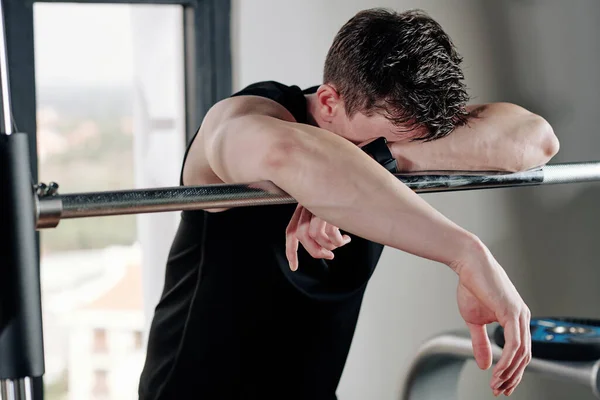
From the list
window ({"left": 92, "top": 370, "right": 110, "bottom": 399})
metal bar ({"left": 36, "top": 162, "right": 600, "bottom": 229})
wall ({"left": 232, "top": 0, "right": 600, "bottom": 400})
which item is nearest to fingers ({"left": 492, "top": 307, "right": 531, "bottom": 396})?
metal bar ({"left": 36, "top": 162, "right": 600, "bottom": 229})

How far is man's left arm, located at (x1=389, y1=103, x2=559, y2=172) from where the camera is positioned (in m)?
1.25

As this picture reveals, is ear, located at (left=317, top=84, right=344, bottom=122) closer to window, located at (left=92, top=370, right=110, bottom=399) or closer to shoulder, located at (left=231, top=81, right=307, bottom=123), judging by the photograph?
shoulder, located at (left=231, top=81, right=307, bottom=123)

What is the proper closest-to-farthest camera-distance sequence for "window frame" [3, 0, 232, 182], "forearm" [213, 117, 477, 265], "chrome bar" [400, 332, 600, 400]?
"forearm" [213, 117, 477, 265] → "chrome bar" [400, 332, 600, 400] → "window frame" [3, 0, 232, 182]

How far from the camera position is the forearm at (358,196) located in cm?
84

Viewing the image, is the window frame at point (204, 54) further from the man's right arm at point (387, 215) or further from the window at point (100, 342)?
the man's right arm at point (387, 215)

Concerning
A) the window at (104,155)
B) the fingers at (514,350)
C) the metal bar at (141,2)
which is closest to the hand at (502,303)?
the fingers at (514,350)

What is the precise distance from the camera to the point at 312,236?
3.14 feet

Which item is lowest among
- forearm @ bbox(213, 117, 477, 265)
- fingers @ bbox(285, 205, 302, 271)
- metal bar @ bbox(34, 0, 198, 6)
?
fingers @ bbox(285, 205, 302, 271)

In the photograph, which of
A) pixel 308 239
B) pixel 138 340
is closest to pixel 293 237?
pixel 308 239

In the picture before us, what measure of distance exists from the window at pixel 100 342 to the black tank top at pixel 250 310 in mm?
1235

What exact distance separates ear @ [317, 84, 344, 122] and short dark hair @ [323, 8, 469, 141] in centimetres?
2

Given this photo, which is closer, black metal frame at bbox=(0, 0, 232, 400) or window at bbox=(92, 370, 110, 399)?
black metal frame at bbox=(0, 0, 232, 400)

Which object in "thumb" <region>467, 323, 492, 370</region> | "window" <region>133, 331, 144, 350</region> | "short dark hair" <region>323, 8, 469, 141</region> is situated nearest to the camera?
"thumb" <region>467, 323, 492, 370</region>

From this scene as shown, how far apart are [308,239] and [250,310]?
45 cm
